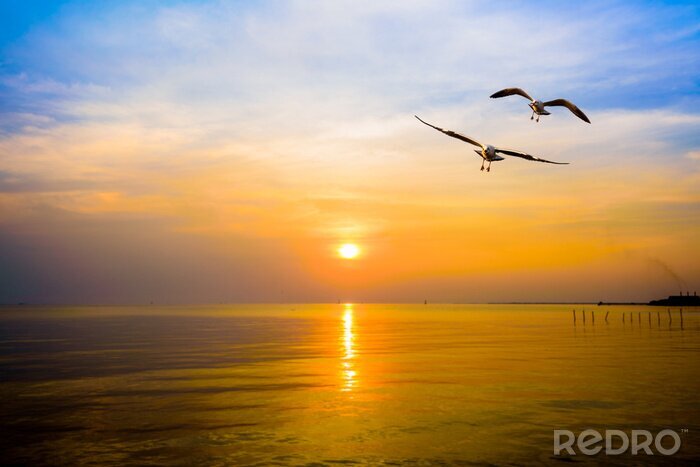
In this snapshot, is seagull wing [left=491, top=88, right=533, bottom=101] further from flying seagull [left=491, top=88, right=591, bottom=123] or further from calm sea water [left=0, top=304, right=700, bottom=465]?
calm sea water [left=0, top=304, right=700, bottom=465]

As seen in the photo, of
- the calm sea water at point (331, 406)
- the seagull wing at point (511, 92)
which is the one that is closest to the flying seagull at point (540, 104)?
the seagull wing at point (511, 92)

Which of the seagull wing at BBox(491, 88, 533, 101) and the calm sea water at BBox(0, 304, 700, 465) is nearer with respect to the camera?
the calm sea water at BBox(0, 304, 700, 465)

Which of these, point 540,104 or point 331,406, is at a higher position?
point 540,104

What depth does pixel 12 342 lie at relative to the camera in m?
75.3

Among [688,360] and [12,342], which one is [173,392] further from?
[12,342]

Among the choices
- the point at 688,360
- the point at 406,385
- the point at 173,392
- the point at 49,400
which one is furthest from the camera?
the point at 688,360

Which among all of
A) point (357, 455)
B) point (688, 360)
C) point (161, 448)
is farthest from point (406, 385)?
point (688, 360)

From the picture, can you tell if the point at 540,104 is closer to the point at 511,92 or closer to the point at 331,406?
the point at 511,92

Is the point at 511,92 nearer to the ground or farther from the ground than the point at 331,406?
farther from the ground

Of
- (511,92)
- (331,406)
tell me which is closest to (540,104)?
(511,92)

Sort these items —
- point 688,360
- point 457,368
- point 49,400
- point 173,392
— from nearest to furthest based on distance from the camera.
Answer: point 49,400, point 173,392, point 457,368, point 688,360

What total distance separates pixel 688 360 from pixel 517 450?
37.0 metres

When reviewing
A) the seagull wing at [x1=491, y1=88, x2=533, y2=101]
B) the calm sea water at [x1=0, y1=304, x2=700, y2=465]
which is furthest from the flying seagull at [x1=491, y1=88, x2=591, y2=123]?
the calm sea water at [x1=0, y1=304, x2=700, y2=465]

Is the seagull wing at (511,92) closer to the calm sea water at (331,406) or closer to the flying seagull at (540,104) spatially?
the flying seagull at (540,104)
